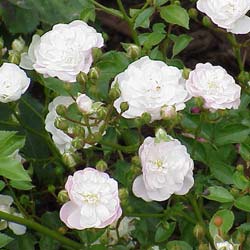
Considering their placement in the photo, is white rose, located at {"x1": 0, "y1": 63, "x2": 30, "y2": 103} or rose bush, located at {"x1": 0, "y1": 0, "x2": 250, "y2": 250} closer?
rose bush, located at {"x1": 0, "y1": 0, "x2": 250, "y2": 250}

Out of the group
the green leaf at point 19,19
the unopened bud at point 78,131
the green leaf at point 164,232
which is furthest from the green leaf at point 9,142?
the green leaf at point 19,19

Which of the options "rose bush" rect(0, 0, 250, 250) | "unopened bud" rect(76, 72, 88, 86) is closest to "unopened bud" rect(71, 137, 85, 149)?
"rose bush" rect(0, 0, 250, 250)

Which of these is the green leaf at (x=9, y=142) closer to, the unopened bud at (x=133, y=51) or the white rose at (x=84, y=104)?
the white rose at (x=84, y=104)

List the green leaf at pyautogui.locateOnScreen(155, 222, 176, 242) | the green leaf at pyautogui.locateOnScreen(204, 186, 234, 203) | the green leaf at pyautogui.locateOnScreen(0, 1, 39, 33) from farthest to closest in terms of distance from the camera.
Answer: the green leaf at pyautogui.locateOnScreen(0, 1, 39, 33) → the green leaf at pyautogui.locateOnScreen(155, 222, 176, 242) → the green leaf at pyautogui.locateOnScreen(204, 186, 234, 203)

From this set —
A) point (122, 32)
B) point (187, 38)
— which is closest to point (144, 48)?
point (187, 38)

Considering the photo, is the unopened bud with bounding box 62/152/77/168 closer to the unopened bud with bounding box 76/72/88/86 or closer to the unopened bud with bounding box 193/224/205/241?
the unopened bud with bounding box 76/72/88/86
